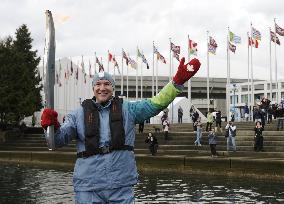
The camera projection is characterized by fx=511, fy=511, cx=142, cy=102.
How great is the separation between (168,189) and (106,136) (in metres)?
12.1

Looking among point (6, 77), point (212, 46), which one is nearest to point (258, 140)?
point (212, 46)

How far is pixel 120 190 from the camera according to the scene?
4.23 metres

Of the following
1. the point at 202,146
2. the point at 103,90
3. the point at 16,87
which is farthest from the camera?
the point at 16,87

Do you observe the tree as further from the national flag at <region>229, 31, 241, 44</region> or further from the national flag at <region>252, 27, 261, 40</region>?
the national flag at <region>252, 27, 261, 40</region>

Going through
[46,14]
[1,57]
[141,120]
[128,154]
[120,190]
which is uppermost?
[1,57]

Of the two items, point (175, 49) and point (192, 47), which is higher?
point (192, 47)

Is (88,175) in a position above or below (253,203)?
above

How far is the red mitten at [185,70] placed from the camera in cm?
412

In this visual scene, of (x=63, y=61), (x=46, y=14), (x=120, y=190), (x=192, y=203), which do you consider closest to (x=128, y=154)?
(x=120, y=190)

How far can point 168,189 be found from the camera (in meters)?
16.0

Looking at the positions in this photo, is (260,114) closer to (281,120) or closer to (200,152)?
(281,120)

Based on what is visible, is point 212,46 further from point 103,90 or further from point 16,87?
point 103,90

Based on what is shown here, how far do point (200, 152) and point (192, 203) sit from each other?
13.8 metres

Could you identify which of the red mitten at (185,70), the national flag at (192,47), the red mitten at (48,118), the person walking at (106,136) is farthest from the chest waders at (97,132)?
the national flag at (192,47)
